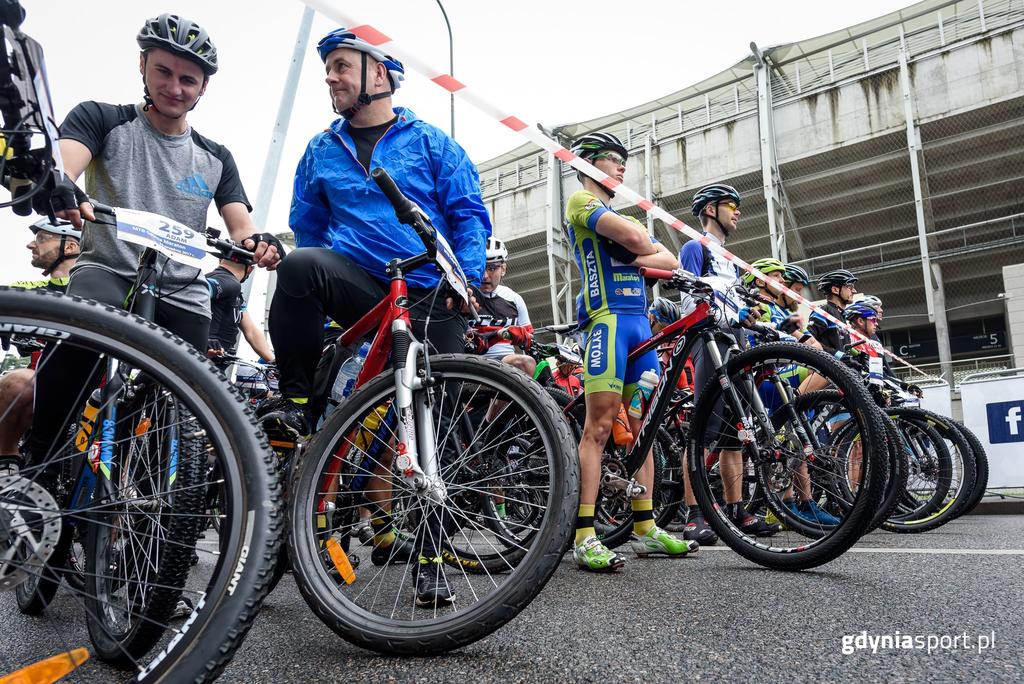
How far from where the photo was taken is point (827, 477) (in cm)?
289

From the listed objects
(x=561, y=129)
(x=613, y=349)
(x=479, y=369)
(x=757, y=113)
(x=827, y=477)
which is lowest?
(x=827, y=477)

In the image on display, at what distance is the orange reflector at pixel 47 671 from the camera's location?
4.07ft

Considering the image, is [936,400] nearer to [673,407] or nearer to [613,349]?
[673,407]

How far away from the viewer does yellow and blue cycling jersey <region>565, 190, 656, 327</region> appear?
3447 mm

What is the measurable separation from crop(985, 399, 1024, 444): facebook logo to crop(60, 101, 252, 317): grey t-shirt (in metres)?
7.09

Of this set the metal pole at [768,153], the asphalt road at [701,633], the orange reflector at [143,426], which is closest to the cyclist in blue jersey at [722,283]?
the asphalt road at [701,633]

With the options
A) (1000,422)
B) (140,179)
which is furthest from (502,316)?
(1000,422)

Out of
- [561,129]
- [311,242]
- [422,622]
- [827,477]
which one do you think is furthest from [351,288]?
[561,129]

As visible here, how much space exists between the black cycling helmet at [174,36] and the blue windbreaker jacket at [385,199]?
0.52m

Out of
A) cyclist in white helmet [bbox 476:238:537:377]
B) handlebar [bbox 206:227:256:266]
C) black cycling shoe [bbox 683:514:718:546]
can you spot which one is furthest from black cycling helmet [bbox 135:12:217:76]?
black cycling shoe [bbox 683:514:718:546]

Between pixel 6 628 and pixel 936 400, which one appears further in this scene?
pixel 936 400

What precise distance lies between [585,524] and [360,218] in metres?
1.57

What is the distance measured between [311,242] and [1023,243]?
1929 centimetres

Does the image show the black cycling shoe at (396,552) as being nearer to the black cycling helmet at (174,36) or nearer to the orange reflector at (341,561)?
the orange reflector at (341,561)
